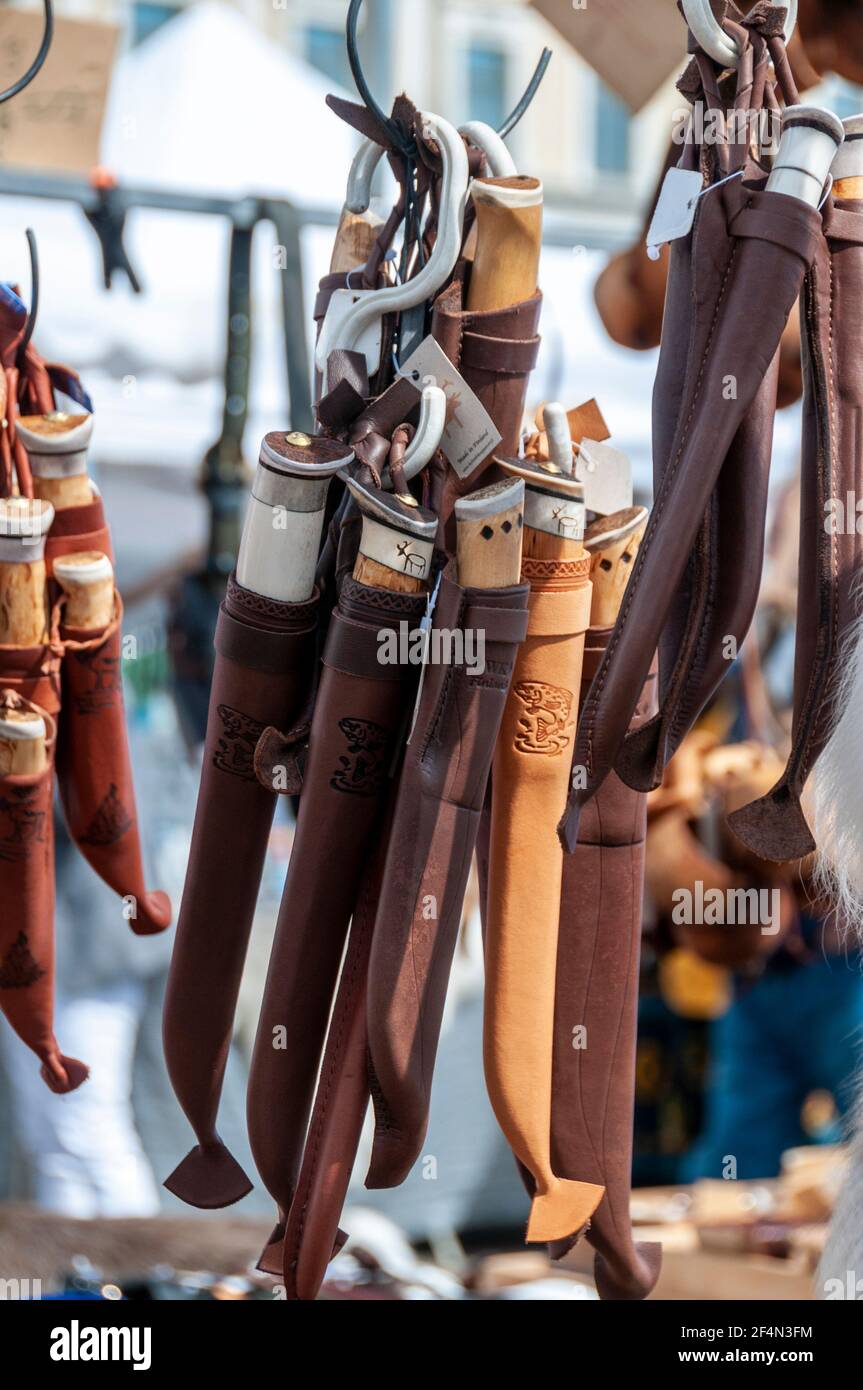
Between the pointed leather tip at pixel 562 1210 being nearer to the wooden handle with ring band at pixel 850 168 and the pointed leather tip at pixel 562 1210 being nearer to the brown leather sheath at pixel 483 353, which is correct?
Result: the brown leather sheath at pixel 483 353

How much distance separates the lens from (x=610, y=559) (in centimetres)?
102

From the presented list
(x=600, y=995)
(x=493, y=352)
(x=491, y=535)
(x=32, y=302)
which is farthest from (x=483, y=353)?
(x=600, y=995)

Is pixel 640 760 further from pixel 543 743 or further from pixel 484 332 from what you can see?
pixel 484 332

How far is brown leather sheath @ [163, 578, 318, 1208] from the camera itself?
924 mm

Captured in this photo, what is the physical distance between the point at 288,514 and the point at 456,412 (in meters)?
0.12

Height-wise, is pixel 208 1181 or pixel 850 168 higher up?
pixel 850 168

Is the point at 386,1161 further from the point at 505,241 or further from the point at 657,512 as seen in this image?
the point at 505,241

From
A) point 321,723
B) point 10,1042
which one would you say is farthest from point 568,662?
point 10,1042

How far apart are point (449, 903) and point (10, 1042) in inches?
66.3

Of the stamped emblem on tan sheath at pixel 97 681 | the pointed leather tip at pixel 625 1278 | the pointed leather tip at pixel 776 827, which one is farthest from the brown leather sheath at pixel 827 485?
the stamped emblem on tan sheath at pixel 97 681

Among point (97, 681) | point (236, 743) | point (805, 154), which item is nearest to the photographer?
point (805, 154)

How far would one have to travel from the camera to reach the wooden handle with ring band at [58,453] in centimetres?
102

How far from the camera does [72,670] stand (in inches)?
41.9

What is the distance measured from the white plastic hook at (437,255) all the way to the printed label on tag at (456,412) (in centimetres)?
4
